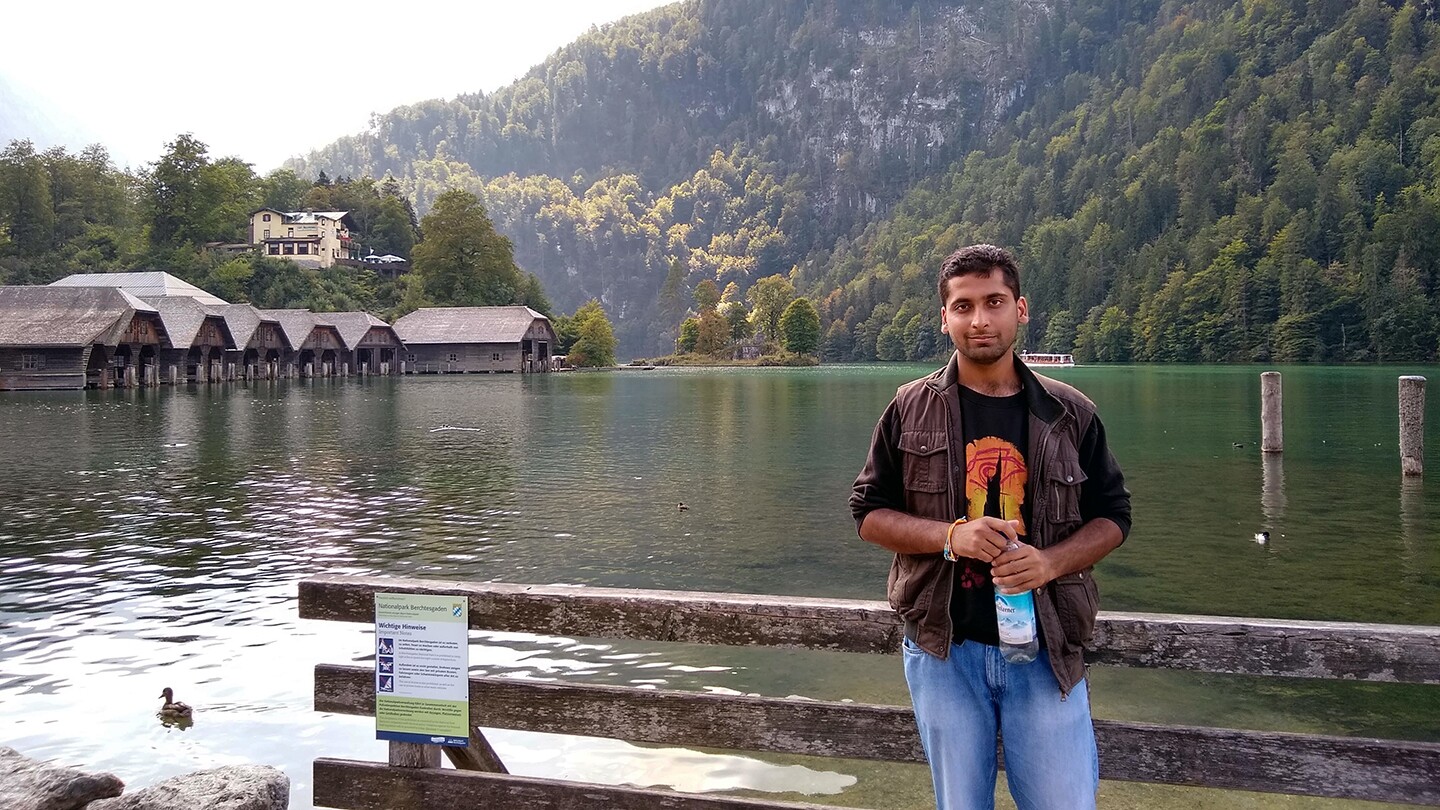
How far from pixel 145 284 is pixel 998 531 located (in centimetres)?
9029

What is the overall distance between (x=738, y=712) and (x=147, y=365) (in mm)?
73920

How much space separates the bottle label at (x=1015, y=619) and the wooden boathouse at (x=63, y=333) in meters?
67.3

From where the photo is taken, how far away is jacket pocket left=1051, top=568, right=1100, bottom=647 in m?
3.32

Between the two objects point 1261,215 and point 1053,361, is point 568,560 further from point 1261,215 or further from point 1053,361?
point 1261,215

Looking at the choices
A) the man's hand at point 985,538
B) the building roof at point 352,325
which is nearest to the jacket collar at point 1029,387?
the man's hand at point 985,538

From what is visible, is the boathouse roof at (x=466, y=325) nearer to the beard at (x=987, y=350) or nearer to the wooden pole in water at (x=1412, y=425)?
the wooden pole in water at (x=1412, y=425)

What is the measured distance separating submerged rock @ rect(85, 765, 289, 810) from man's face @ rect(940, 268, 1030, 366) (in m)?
3.85

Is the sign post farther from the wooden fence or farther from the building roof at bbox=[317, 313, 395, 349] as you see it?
the building roof at bbox=[317, 313, 395, 349]

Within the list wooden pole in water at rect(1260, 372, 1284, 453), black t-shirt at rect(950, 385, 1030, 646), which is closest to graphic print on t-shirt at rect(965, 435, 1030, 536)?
black t-shirt at rect(950, 385, 1030, 646)

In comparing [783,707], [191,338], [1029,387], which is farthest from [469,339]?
[1029,387]

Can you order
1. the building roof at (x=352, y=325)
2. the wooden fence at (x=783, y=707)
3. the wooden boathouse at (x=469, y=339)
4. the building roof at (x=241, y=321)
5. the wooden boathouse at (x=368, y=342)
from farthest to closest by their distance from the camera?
the wooden boathouse at (x=469, y=339), the wooden boathouse at (x=368, y=342), the building roof at (x=352, y=325), the building roof at (x=241, y=321), the wooden fence at (x=783, y=707)

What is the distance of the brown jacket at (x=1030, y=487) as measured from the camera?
3334mm

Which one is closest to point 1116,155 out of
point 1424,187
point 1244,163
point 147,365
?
point 1244,163

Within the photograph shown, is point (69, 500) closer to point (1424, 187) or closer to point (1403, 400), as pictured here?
point (1403, 400)
